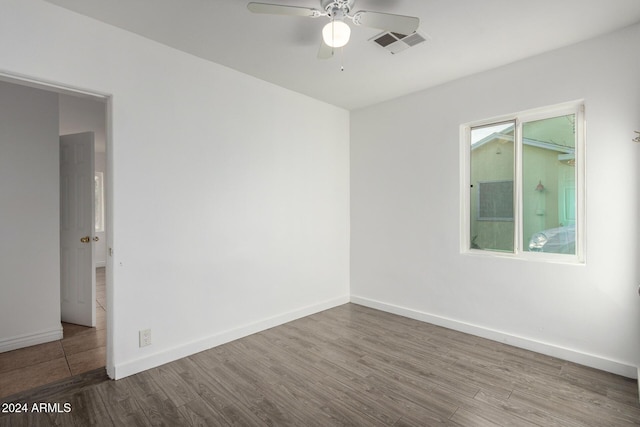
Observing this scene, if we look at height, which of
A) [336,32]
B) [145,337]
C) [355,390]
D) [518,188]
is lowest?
[355,390]

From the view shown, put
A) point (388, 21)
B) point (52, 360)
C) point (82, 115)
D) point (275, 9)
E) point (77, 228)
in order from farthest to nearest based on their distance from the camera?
1. point (82, 115)
2. point (77, 228)
3. point (52, 360)
4. point (388, 21)
5. point (275, 9)

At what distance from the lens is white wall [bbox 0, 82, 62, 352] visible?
3016mm

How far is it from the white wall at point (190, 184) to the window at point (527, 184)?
6.03ft

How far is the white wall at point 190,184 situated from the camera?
2.35 meters

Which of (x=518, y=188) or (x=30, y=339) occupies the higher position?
(x=518, y=188)

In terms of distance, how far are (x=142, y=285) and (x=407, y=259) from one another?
9.26ft

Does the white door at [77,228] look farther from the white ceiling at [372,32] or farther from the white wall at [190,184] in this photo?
the white ceiling at [372,32]

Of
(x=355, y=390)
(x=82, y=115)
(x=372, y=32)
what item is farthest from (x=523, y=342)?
(x=82, y=115)

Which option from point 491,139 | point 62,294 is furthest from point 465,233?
point 62,294

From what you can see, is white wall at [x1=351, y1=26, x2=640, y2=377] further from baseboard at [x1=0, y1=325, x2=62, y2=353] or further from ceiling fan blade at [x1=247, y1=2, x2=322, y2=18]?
baseboard at [x1=0, y1=325, x2=62, y2=353]

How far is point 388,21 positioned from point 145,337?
9.60 feet

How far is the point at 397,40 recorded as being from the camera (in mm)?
2592

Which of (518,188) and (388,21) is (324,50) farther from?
(518,188)

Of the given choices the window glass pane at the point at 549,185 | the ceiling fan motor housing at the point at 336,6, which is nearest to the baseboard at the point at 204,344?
the window glass pane at the point at 549,185
